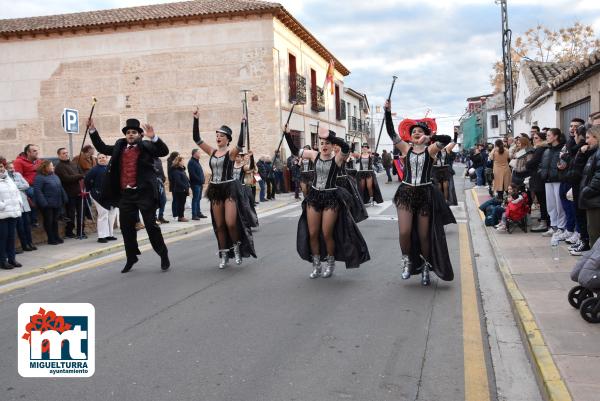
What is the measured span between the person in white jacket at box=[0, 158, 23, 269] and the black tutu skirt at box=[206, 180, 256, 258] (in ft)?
9.25

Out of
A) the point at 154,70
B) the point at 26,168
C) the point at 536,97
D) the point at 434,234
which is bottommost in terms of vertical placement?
the point at 434,234

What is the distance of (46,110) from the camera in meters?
27.8

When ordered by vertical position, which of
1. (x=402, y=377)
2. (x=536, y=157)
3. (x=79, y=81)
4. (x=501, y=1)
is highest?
(x=501, y=1)

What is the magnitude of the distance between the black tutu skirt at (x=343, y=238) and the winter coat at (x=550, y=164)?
3.74 metres

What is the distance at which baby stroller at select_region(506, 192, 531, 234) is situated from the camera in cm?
1051

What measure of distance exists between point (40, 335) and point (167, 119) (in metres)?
22.6

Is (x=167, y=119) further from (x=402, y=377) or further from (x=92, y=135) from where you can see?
(x=402, y=377)

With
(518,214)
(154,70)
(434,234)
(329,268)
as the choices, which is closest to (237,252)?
(329,268)

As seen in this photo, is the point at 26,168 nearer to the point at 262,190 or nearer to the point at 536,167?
the point at 536,167

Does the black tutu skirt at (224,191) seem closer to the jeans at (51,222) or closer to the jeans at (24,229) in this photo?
the jeans at (24,229)

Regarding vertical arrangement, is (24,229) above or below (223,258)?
above

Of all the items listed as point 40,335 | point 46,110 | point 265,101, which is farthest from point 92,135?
point 46,110

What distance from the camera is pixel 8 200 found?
8422 millimetres

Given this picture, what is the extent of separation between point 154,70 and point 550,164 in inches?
820
